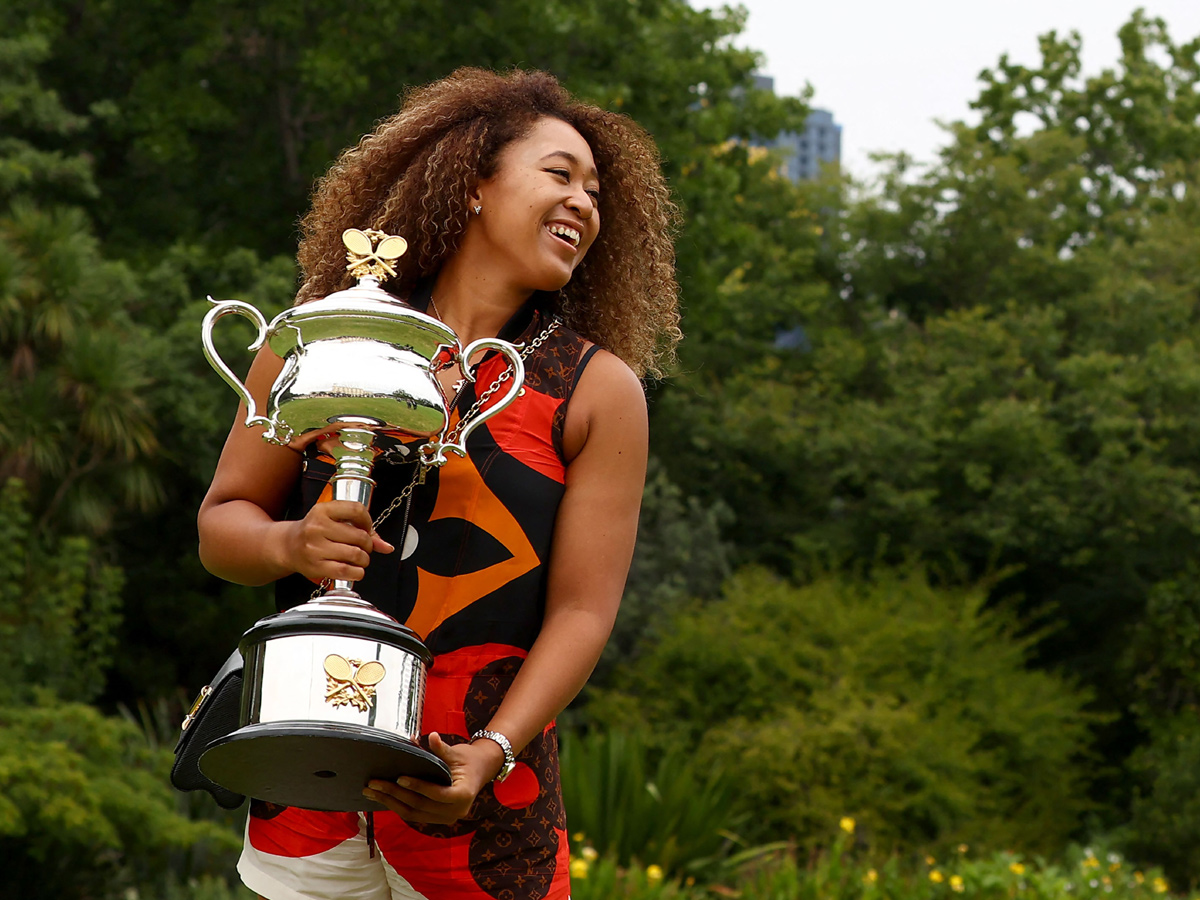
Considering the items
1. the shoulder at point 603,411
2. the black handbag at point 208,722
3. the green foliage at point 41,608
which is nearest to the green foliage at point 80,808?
the green foliage at point 41,608

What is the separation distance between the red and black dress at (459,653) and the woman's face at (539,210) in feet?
0.74

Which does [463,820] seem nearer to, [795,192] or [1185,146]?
[795,192]

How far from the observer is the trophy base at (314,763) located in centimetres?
156

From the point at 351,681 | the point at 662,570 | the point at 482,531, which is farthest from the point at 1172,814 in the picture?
the point at 351,681

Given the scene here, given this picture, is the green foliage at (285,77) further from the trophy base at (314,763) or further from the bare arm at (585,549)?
the trophy base at (314,763)

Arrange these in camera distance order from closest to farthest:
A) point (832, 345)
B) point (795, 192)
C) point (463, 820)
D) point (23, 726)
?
point (463, 820) → point (23, 726) → point (832, 345) → point (795, 192)

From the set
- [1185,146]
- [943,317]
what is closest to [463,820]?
[943,317]

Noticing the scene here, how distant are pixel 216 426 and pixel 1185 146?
12.7 meters

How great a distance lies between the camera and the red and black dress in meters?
1.79

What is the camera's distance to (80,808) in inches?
246

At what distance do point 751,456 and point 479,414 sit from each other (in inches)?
548

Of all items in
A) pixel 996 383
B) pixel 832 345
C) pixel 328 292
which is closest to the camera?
pixel 328 292

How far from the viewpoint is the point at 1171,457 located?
1361cm

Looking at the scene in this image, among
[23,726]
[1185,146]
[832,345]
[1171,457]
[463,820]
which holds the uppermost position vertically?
[1185,146]
